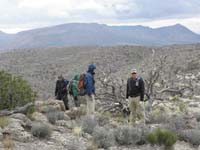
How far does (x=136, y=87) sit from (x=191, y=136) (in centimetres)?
226

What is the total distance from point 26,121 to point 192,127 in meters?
4.80

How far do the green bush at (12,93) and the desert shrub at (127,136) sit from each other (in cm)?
404

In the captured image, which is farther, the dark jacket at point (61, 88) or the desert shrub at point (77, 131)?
the dark jacket at point (61, 88)

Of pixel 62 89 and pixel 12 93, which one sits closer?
pixel 12 93

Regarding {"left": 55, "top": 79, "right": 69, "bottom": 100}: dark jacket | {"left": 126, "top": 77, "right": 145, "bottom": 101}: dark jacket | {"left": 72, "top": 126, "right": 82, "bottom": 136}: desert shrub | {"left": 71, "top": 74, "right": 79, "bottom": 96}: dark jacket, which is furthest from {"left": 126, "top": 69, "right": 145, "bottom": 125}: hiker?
{"left": 55, "top": 79, "right": 69, "bottom": 100}: dark jacket

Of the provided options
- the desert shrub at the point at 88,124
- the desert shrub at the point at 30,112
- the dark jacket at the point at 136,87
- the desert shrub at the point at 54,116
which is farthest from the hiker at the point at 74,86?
the desert shrub at the point at 88,124

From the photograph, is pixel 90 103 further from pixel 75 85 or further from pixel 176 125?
pixel 176 125

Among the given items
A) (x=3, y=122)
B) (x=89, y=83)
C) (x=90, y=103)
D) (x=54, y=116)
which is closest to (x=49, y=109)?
(x=54, y=116)

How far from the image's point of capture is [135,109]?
49.9 feet

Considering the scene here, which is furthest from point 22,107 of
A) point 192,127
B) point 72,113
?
point 192,127

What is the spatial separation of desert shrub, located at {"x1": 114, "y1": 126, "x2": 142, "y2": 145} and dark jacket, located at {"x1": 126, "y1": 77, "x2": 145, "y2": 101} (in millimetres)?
2048

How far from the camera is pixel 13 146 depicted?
10.9 m

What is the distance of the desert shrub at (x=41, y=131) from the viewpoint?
481 inches

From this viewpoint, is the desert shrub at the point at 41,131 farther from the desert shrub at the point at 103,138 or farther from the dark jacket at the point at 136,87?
the dark jacket at the point at 136,87
